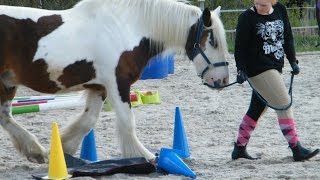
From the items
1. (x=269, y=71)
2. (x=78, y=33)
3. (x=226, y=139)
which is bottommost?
(x=226, y=139)

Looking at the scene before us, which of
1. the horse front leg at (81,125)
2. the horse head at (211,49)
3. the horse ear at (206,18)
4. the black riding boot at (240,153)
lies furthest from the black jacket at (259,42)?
the horse front leg at (81,125)

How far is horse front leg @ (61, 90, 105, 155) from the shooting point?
18.1 feet

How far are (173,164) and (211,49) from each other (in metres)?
1.10

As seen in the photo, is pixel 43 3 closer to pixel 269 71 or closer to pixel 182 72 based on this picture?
pixel 182 72

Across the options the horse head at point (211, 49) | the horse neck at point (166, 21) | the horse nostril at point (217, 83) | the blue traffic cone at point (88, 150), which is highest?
the horse neck at point (166, 21)

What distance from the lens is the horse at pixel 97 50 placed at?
5.11 metres

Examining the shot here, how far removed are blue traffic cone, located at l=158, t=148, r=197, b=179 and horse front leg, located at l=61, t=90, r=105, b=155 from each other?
898 millimetres

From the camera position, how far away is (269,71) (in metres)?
5.28

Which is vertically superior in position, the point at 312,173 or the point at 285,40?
the point at 285,40

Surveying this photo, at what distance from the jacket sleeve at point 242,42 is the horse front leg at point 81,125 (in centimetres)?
121

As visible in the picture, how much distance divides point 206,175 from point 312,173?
0.80 meters

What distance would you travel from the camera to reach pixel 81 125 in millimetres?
5531

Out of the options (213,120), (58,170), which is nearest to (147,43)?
(58,170)

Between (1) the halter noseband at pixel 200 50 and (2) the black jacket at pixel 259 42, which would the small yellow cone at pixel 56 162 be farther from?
(2) the black jacket at pixel 259 42
